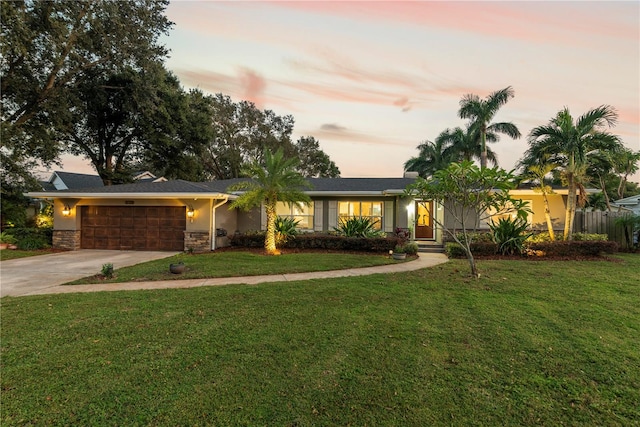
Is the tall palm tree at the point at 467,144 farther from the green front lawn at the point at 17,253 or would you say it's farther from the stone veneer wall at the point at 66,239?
the green front lawn at the point at 17,253

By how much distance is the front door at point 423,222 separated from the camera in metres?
14.5

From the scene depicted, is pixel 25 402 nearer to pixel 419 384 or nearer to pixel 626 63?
pixel 419 384

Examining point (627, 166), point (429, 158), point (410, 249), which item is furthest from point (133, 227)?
point (627, 166)

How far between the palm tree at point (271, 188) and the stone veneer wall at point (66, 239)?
24.4ft

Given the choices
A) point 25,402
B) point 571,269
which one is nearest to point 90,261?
point 25,402

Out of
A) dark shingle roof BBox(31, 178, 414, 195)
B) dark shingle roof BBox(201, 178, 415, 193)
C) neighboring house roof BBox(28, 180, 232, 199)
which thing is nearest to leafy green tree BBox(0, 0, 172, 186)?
dark shingle roof BBox(31, 178, 414, 195)

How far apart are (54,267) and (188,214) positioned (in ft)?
14.5

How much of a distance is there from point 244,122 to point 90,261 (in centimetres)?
2346

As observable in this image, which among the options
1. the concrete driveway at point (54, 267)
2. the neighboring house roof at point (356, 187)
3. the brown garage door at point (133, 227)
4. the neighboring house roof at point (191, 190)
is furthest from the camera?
the neighboring house roof at point (356, 187)

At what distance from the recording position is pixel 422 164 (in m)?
27.6

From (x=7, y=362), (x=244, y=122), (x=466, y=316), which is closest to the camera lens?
(x=7, y=362)

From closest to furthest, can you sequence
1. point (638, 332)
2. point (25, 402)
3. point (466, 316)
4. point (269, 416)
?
point (269, 416) < point (25, 402) < point (638, 332) < point (466, 316)

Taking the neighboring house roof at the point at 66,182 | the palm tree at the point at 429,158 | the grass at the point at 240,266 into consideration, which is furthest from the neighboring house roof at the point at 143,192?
the palm tree at the point at 429,158

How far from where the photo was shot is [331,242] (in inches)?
456
